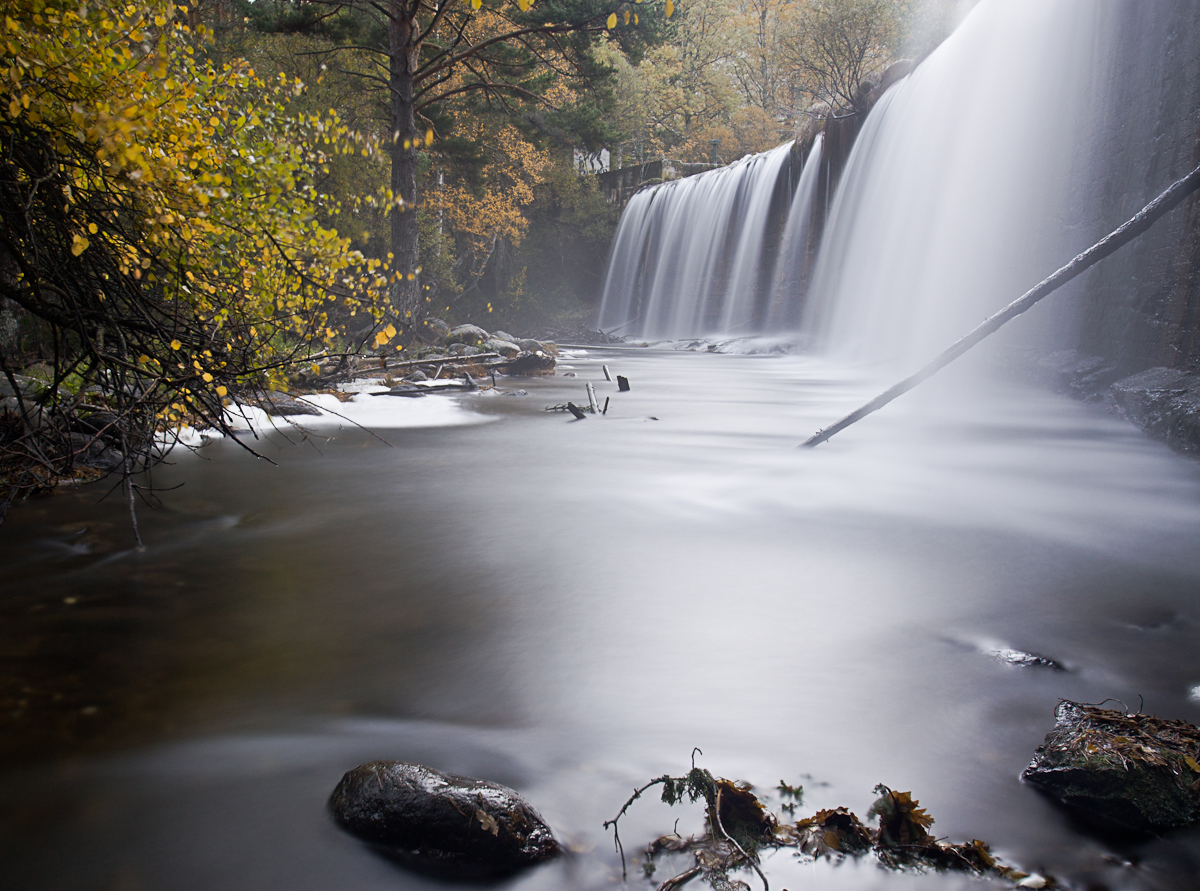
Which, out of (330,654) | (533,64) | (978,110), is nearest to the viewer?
(330,654)

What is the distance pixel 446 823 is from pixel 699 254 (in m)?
28.8

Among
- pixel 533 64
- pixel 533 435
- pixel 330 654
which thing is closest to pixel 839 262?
pixel 533 64

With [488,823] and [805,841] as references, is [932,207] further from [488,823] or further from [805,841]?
[488,823]

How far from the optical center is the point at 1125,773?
2.24 meters

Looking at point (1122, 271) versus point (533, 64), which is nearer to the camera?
point (1122, 271)

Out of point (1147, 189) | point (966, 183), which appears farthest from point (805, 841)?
point (966, 183)

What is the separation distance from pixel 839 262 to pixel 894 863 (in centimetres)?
2141

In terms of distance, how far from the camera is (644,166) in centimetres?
3559

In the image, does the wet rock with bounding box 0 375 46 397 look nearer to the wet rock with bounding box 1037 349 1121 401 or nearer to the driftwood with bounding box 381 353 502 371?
the driftwood with bounding box 381 353 502 371

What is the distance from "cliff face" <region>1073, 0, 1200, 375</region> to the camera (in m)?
8.46

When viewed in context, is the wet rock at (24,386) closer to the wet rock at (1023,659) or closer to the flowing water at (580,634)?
the flowing water at (580,634)

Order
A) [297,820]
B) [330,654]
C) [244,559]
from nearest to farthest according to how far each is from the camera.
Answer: [297,820], [330,654], [244,559]

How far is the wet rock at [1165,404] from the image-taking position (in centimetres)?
725

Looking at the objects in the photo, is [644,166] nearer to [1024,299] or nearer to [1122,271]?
[1122,271]
